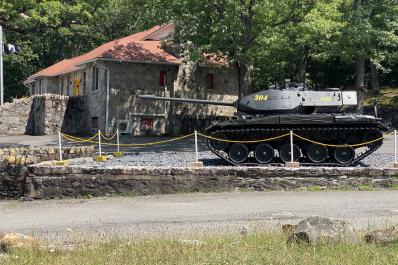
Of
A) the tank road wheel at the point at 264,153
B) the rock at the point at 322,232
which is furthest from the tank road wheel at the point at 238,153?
the rock at the point at 322,232

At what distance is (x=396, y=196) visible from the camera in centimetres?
1400

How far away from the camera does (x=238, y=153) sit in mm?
17969

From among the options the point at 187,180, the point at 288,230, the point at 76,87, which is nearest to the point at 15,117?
the point at 76,87

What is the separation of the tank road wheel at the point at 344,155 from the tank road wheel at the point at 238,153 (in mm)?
2621

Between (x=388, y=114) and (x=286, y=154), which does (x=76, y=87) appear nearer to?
(x=388, y=114)

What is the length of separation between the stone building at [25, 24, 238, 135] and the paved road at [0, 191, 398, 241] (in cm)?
2002

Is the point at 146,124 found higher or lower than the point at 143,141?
higher

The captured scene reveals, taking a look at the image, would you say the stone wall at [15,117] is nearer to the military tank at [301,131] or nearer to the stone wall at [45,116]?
the stone wall at [45,116]

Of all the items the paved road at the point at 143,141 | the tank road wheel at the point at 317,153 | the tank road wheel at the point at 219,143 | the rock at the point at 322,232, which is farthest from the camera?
the paved road at the point at 143,141

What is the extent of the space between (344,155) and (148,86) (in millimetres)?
20168

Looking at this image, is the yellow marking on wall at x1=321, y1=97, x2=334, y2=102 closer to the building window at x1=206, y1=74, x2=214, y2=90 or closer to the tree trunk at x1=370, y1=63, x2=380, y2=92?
the building window at x1=206, y1=74, x2=214, y2=90

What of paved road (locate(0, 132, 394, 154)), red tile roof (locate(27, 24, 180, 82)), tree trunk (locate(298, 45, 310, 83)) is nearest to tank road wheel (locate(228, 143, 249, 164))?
paved road (locate(0, 132, 394, 154))

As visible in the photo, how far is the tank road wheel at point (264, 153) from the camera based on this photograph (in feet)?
58.3

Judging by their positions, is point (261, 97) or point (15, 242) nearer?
point (15, 242)
